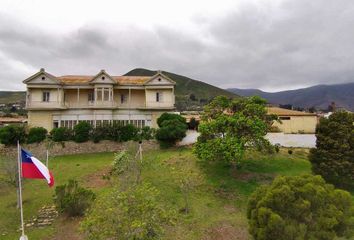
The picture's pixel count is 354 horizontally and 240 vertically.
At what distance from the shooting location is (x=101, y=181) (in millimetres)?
26734

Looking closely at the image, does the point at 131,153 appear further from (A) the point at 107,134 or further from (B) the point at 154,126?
(B) the point at 154,126

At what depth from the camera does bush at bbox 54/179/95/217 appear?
20703 millimetres

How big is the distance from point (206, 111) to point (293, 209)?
54.6 ft

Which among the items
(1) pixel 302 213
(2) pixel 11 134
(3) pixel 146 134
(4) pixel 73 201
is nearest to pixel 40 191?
(4) pixel 73 201

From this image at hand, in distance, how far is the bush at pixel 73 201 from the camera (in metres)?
20.7

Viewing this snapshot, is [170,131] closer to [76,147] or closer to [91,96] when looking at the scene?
[76,147]

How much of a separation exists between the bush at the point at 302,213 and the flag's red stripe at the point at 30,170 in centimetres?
1127

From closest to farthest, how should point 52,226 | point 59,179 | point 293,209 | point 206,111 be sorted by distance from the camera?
point 293,209, point 52,226, point 59,179, point 206,111

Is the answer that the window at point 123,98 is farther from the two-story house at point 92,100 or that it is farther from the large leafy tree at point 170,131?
the large leafy tree at point 170,131

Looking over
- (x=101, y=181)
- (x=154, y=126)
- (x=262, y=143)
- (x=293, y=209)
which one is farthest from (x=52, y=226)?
(x=154, y=126)

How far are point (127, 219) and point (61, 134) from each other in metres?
27.8

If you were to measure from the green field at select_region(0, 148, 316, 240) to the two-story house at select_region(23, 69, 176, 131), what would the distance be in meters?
8.27

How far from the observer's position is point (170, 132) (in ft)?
120

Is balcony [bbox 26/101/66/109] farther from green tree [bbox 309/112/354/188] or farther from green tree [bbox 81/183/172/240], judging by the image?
green tree [bbox 81/183/172/240]
